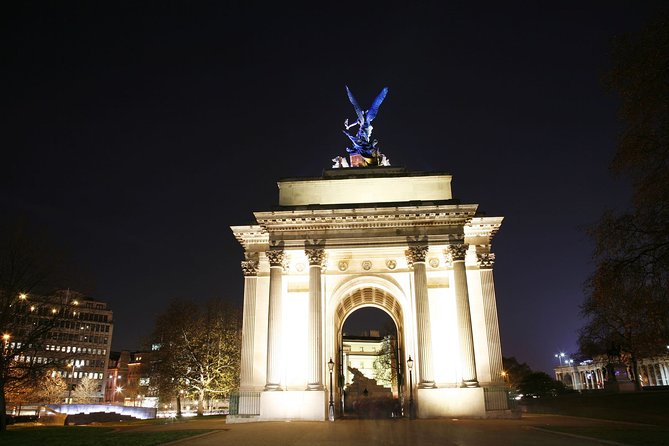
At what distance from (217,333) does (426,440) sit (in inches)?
1359

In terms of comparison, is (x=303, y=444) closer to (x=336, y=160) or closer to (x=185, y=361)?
(x=336, y=160)

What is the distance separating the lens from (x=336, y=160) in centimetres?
4162

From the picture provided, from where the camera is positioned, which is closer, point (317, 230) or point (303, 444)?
point (303, 444)

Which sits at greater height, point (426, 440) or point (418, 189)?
point (418, 189)

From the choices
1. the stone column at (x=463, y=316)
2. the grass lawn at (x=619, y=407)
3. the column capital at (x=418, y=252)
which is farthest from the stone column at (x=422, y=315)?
the grass lawn at (x=619, y=407)

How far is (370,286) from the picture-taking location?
38375 mm

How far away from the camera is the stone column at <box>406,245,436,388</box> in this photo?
3116cm

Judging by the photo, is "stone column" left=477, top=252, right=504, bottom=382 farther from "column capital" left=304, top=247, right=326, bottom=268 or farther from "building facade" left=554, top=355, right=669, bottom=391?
"building facade" left=554, top=355, right=669, bottom=391

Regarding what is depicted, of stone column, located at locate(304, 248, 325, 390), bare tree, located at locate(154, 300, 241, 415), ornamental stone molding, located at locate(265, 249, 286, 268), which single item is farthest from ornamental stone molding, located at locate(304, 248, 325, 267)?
bare tree, located at locate(154, 300, 241, 415)

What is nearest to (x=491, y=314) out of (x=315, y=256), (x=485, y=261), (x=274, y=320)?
(x=485, y=261)

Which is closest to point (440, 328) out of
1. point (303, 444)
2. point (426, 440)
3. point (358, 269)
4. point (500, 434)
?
point (358, 269)

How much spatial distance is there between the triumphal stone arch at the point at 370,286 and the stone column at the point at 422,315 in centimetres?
7

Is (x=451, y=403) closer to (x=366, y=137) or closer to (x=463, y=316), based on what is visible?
(x=463, y=316)

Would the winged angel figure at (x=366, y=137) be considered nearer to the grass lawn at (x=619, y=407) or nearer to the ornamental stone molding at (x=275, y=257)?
the ornamental stone molding at (x=275, y=257)
